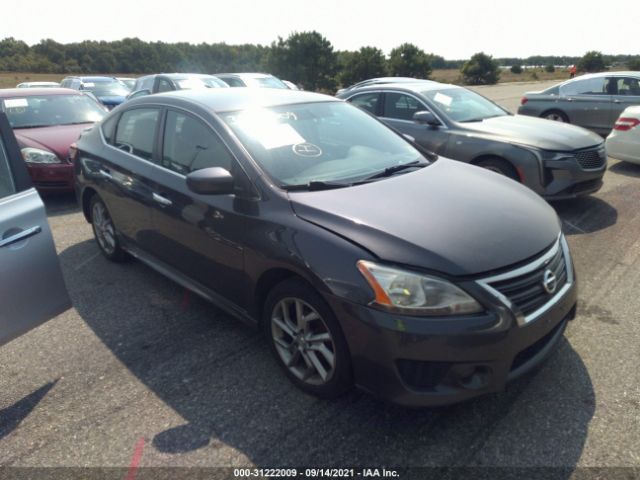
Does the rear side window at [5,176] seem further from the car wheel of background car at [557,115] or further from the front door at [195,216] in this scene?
the car wheel of background car at [557,115]

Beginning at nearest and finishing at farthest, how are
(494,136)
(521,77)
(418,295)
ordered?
(418,295), (494,136), (521,77)

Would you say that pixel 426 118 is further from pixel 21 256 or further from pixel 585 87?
pixel 585 87

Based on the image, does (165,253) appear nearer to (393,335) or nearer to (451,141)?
(393,335)

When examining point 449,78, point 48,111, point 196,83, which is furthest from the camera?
point 449,78

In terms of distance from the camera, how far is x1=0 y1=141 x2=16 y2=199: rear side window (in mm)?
2729

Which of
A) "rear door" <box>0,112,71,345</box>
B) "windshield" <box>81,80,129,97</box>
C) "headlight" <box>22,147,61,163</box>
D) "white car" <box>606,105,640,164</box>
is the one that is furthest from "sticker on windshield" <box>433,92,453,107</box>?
"windshield" <box>81,80,129,97</box>

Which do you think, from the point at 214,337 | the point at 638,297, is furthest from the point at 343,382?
the point at 638,297

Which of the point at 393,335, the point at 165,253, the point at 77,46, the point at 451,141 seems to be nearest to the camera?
the point at 393,335

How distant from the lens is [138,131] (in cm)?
411

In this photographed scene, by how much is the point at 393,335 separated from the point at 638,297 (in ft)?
8.64

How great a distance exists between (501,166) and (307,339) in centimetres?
430

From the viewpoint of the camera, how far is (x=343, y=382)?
2594 mm

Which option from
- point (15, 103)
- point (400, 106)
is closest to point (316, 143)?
point (400, 106)

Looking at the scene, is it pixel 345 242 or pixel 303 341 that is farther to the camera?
pixel 303 341
